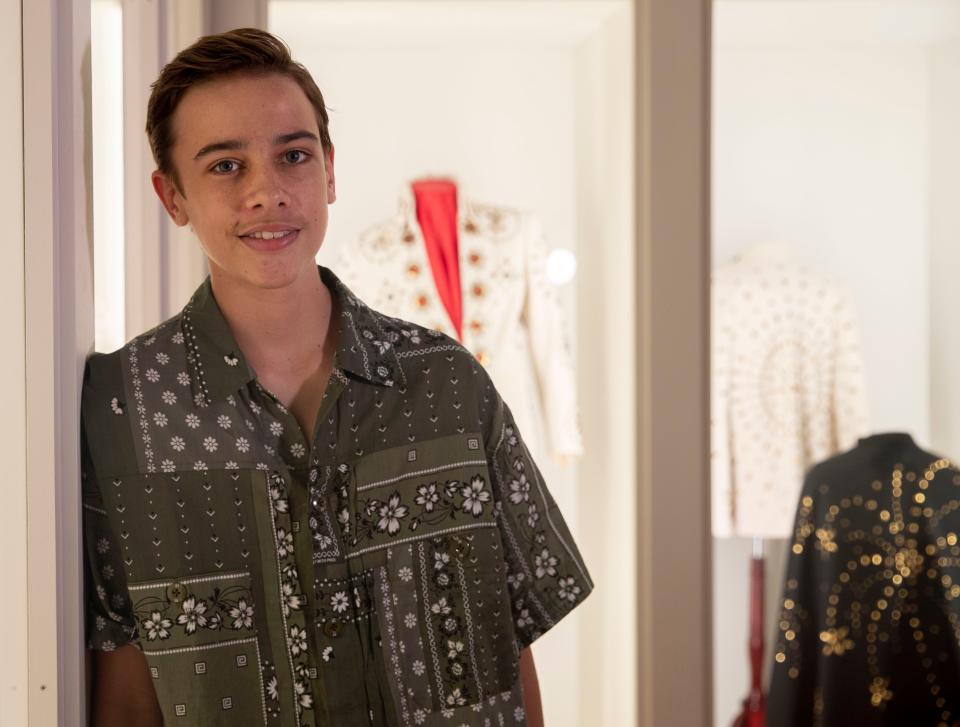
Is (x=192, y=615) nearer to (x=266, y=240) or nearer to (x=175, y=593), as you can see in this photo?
(x=175, y=593)

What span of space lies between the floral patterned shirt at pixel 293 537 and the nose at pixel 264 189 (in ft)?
0.38

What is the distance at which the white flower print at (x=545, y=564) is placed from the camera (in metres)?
1.14

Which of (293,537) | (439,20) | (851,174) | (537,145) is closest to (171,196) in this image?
(293,537)

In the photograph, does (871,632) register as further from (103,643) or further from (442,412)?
(103,643)

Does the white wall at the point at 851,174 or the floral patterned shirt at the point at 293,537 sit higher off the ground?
the white wall at the point at 851,174

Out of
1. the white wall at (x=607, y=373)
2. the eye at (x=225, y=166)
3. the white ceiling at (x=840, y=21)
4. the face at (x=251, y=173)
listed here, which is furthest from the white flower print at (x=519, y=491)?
the white ceiling at (x=840, y=21)

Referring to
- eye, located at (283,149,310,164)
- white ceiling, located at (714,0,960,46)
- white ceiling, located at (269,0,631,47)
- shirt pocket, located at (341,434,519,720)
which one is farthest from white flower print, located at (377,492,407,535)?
white ceiling, located at (714,0,960,46)

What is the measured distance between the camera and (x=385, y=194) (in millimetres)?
1980

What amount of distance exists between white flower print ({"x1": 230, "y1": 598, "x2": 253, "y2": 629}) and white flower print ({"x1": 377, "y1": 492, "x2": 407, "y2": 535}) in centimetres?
14

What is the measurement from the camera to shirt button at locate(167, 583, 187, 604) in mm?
981

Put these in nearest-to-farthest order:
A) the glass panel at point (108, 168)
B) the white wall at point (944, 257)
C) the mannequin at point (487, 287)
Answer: the glass panel at point (108, 168) → the mannequin at point (487, 287) → the white wall at point (944, 257)

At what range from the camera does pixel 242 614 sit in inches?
39.1

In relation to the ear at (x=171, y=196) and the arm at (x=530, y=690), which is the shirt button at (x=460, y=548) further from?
the ear at (x=171, y=196)

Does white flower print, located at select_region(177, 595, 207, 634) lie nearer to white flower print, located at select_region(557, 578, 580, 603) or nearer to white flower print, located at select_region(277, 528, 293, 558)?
white flower print, located at select_region(277, 528, 293, 558)
